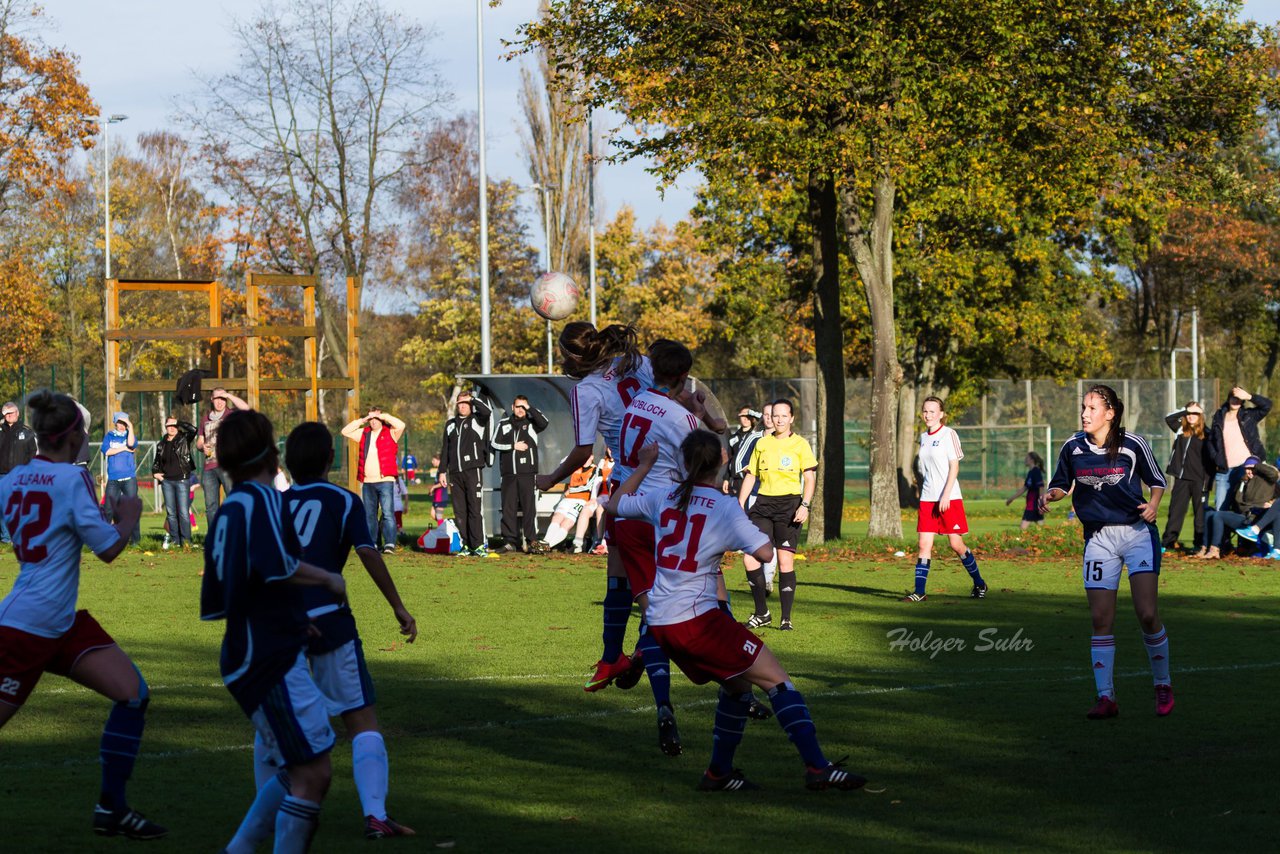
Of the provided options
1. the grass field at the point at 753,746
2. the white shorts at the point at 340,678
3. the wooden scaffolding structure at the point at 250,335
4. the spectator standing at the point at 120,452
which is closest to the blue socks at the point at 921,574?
the grass field at the point at 753,746

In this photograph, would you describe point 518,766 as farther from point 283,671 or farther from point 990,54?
point 990,54

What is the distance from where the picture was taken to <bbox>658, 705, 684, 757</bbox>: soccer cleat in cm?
805

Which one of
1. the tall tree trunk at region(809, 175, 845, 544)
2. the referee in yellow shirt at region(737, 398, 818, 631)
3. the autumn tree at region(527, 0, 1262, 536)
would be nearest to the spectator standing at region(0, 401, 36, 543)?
the autumn tree at region(527, 0, 1262, 536)

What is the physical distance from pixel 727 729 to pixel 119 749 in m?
2.61

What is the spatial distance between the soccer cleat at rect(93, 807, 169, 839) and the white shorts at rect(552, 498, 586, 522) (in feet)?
55.2

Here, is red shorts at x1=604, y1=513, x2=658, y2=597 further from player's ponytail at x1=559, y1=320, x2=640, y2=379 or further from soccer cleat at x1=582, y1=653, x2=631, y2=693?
player's ponytail at x1=559, y1=320, x2=640, y2=379

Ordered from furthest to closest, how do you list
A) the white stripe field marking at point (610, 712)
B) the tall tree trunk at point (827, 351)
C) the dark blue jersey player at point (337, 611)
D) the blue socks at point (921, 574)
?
1. the tall tree trunk at point (827, 351)
2. the blue socks at point (921, 574)
3. the white stripe field marking at point (610, 712)
4. the dark blue jersey player at point (337, 611)

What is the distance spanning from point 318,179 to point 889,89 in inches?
1086

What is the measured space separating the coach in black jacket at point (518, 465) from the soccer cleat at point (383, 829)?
16.3 meters

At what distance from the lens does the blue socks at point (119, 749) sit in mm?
6336

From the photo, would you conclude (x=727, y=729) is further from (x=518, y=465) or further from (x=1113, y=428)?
(x=518, y=465)

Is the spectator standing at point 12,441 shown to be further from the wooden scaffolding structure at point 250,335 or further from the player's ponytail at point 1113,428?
the player's ponytail at point 1113,428

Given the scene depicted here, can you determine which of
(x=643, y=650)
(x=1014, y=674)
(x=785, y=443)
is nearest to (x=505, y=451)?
(x=785, y=443)
